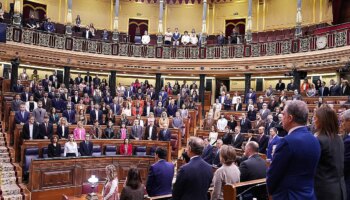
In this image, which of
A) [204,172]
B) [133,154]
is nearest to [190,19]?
[133,154]

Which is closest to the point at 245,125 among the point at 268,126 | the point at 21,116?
the point at 268,126

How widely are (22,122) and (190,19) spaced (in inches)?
520

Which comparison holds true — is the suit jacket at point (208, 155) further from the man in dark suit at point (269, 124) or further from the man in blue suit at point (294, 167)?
the man in blue suit at point (294, 167)

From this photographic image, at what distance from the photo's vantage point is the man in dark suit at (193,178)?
2.59m

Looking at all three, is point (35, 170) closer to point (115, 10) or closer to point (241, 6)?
point (115, 10)

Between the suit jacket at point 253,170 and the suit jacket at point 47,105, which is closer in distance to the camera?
the suit jacket at point 253,170

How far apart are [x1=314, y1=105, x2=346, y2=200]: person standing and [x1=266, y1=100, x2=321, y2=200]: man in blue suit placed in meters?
0.23

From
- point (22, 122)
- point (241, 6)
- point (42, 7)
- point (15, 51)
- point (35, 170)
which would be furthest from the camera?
point (241, 6)

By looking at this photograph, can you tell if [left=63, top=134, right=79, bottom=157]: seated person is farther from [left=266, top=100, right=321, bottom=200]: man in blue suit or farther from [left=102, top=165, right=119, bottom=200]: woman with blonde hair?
[left=266, top=100, right=321, bottom=200]: man in blue suit

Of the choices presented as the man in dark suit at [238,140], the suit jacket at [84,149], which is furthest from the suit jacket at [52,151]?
the man in dark suit at [238,140]

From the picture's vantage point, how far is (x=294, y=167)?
6.11ft

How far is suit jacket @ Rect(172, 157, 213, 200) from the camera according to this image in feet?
8.50

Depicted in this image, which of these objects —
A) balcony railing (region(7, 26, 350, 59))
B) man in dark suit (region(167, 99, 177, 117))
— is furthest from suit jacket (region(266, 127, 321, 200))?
balcony railing (region(7, 26, 350, 59))

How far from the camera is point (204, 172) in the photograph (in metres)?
2.69
